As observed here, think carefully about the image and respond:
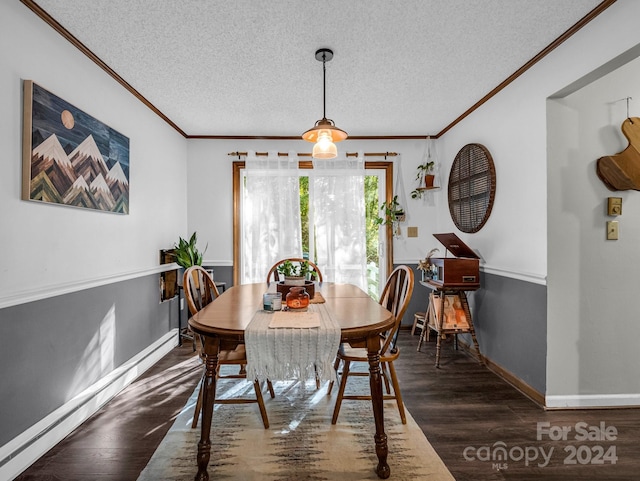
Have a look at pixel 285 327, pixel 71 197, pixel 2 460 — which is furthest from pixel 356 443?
pixel 71 197

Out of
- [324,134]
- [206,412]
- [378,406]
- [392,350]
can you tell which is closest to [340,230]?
[324,134]

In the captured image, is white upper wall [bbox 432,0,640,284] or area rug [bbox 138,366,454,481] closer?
area rug [bbox 138,366,454,481]

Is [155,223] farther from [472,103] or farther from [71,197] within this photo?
[472,103]

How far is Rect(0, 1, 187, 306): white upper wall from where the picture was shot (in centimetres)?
177

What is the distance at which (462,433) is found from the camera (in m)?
2.07

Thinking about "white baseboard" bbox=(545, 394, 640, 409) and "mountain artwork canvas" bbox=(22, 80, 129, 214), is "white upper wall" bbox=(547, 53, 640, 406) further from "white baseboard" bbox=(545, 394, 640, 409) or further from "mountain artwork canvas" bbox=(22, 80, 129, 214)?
"mountain artwork canvas" bbox=(22, 80, 129, 214)

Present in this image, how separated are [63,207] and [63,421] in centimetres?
125

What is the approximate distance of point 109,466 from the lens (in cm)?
180

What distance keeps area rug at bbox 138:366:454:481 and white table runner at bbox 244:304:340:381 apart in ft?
1.73

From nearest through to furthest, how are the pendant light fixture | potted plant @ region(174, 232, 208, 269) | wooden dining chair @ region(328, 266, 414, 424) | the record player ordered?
wooden dining chair @ region(328, 266, 414, 424) < the pendant light fixture < the record player < potted plant @ region(174, 232, 208, 269)

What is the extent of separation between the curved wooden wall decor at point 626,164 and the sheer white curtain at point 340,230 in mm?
2372

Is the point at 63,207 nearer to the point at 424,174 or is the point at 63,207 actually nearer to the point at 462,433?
the point at 462,433

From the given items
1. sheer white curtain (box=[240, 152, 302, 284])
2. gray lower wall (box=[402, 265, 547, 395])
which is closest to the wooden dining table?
gray lower wall (box=[402, 265, 547, 395])

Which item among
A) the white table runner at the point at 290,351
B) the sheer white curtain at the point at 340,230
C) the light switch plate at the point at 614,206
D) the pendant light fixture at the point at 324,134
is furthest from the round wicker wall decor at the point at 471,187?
the white table runner at the point at 290,351
